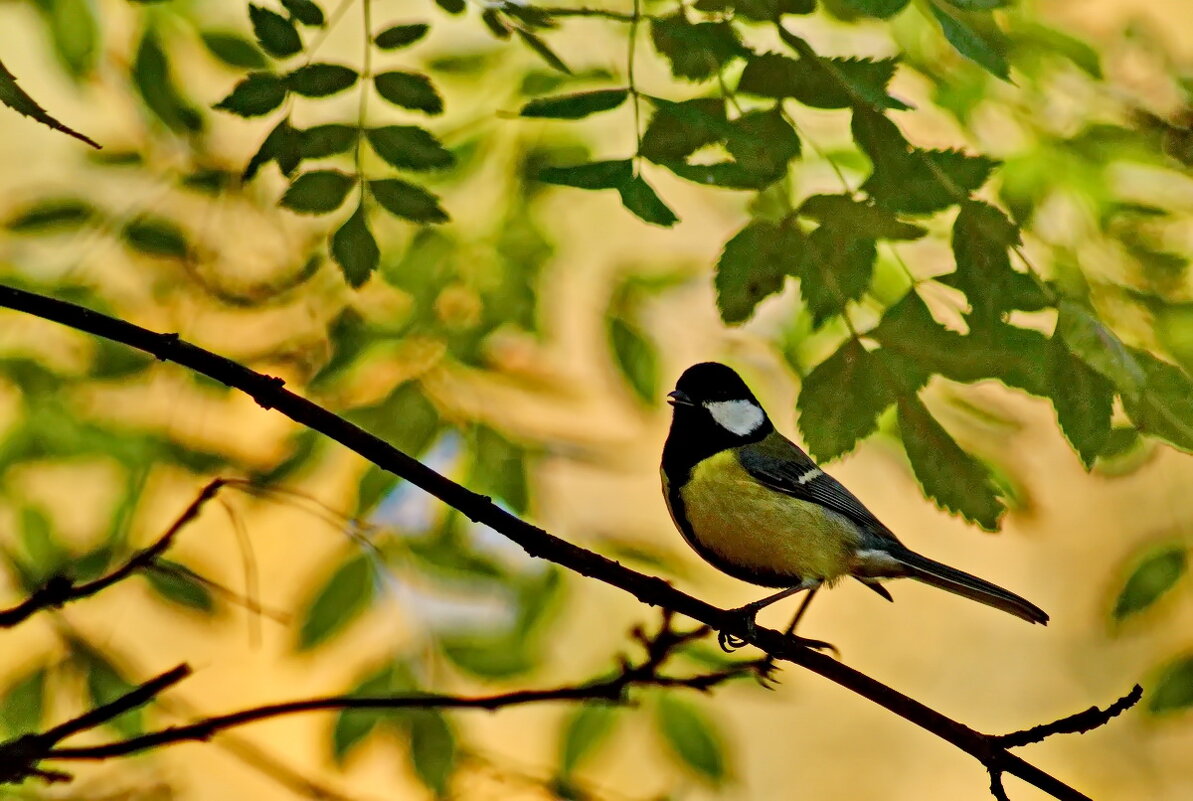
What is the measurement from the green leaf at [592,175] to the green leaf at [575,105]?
0.23 ft

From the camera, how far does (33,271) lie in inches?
81.4

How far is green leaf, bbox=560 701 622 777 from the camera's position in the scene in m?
1.89

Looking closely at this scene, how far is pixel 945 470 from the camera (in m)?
1.30

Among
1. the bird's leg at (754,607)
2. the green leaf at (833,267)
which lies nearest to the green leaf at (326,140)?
the green leaf at (833,267)

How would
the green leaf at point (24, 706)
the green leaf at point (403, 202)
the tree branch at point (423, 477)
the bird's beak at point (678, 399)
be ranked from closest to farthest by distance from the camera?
the tree branch at point (423, 477)
the green leaf at point (403, 202)
the green leaf at point (24, 706)
the bird's beak at point (678, 399)

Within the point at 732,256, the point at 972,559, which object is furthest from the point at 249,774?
the point at 732,256

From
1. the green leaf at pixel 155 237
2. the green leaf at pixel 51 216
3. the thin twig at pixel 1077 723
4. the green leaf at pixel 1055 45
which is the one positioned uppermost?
the green leaf at pixel 1055 45

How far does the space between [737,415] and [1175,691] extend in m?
0.85

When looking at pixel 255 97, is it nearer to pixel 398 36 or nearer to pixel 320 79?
pixel 320 79

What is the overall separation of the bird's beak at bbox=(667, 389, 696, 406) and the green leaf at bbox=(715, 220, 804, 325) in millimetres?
584

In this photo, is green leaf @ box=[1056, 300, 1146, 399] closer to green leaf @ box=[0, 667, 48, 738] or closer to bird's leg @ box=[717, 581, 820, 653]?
bird's leg @ box=[717, 581, 820, 653]

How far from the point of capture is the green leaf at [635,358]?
209 cm

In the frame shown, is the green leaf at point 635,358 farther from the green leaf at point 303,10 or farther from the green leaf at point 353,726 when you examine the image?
the green leaf at point 303,10

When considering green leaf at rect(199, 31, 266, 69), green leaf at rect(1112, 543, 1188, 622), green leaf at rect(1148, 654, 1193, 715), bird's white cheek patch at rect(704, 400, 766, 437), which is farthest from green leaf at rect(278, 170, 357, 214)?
green leaf at rect(1148, 654, 1193, 715)
